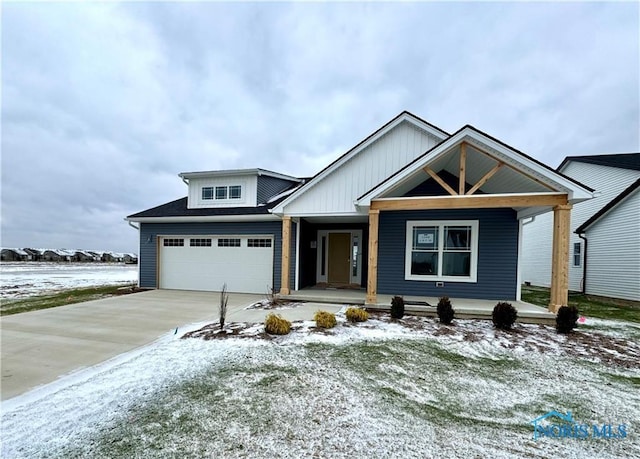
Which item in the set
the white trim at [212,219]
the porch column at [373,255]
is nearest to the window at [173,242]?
the white trim at [212,219]

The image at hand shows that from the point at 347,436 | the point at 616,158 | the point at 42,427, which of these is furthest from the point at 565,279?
the point at 616,158

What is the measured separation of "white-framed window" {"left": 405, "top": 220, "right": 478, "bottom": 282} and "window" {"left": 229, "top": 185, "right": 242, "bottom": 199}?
6854 mm

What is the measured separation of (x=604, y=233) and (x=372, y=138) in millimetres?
11520

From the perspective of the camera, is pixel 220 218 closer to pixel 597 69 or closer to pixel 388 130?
pixel 388 130

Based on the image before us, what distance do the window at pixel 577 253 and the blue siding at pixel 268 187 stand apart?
48.1ft

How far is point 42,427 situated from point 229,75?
1440 centimetres

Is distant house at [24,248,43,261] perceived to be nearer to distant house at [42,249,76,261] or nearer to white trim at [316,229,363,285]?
distant house at [42,249,76,261]

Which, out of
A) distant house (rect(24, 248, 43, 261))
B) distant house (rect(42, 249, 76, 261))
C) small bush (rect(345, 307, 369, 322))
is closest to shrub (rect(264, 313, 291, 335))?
small bush (rect(345, 307, 369, 322))

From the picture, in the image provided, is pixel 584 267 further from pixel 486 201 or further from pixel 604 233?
pixel 486 201

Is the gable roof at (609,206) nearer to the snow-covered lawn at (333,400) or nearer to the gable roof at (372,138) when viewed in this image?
the gable roof at (372,138)

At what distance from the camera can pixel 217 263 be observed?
1080cm

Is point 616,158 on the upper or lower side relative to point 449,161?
upper

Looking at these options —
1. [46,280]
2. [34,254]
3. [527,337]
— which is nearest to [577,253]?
[527,337]

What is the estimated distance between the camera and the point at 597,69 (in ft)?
43.2
